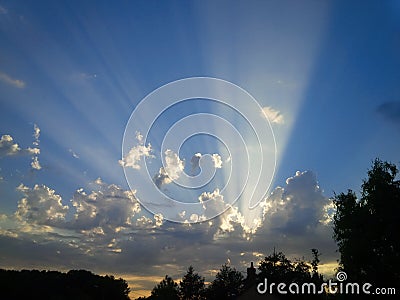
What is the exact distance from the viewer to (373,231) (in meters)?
42.2

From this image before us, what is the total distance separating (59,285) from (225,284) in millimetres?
58934

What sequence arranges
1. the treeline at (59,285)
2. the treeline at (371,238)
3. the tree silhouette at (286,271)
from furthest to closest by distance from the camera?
the treeline at (59,285), the tree silhouette at (286,271), the treeline at (371,238)

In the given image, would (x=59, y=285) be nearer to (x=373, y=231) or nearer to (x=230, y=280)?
(x=230, y=280)

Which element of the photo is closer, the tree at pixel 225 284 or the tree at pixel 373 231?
the tree at pixel 373 231

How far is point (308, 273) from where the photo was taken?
92.4 meters

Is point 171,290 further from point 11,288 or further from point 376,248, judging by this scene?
point 376,248

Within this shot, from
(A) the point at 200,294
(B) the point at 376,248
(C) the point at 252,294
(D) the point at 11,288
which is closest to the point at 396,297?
(B) the point at 376,248

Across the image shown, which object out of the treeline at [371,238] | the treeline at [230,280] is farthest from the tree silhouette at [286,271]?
the treeline at [371,238]

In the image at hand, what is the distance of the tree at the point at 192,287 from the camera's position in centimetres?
11019

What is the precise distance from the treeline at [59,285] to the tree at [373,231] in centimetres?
9729

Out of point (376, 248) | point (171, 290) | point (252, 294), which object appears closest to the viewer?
point (376, 248)

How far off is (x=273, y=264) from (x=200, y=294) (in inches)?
960

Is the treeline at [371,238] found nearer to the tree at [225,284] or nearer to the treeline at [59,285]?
the tree at [225,284]

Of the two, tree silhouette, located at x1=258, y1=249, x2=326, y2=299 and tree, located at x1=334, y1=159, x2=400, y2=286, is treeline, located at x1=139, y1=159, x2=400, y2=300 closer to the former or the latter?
tree, located at x1=334, y1=159, x2=400, y2=286
